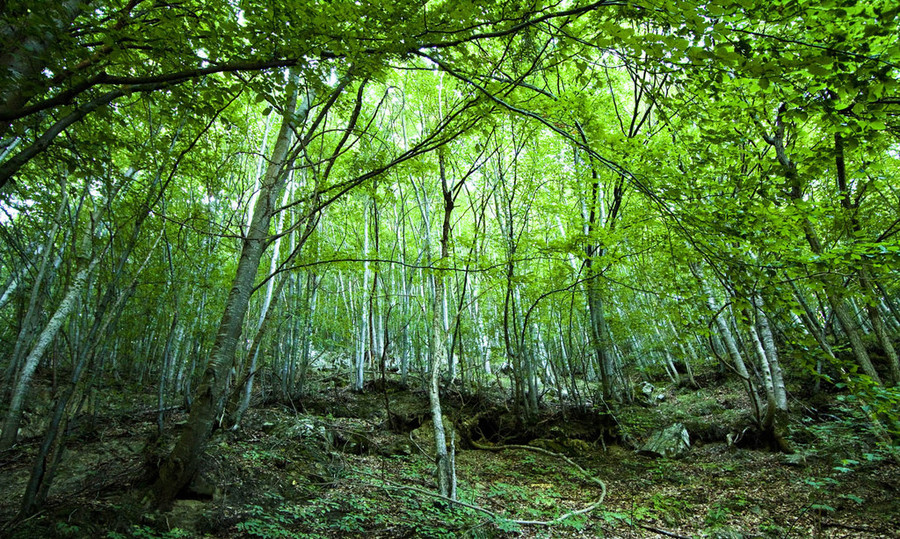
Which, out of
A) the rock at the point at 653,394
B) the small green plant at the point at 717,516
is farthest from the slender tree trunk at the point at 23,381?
the rock at the point at 653,394

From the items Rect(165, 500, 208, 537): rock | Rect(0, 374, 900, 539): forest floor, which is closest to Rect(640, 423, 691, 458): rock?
Rect(0, 374, 900, 539): forest floor

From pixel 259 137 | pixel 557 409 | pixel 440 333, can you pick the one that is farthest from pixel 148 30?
pixel 557 409

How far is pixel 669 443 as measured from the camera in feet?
23.5

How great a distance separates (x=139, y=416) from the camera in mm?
7660

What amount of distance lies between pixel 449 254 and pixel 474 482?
142 inches

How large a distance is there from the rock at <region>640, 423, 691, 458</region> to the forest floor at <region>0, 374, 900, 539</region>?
23cm

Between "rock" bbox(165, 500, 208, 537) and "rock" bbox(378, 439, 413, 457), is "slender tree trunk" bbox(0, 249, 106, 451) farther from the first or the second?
"rock" bbox(378, 439, 413, 457)

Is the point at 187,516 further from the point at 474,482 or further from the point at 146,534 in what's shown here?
the point at 474,482

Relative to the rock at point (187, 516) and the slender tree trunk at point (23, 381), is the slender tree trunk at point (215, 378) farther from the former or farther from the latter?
the slender tree trunk at point (23, 381)

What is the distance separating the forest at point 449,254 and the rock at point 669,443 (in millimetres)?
99

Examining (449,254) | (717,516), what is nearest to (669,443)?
(717,516)

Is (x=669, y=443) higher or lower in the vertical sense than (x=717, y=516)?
higher

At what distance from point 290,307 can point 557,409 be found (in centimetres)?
699

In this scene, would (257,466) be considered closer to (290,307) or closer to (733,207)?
(290,307)
